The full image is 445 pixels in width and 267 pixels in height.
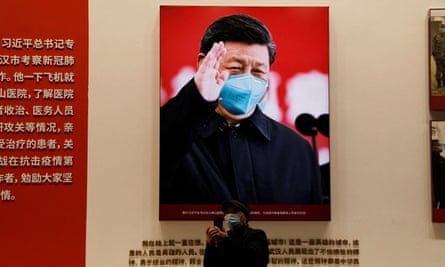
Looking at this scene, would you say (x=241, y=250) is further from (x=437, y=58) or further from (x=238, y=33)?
(x=437, y=58)

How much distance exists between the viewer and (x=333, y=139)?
4.00m

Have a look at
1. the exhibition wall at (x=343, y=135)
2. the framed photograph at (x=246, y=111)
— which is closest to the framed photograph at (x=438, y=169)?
the exhibition wall at (x=343, y=135)

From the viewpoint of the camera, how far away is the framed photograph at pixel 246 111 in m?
3.90

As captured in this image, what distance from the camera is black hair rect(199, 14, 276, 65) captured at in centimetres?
400

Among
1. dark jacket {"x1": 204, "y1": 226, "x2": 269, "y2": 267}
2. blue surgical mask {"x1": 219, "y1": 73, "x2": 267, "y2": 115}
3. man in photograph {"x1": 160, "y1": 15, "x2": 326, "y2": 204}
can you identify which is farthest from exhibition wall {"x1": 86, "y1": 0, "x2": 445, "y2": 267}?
dark jacket {"x1": 204, "y1": 226, "x2": 269, "y2": 267}

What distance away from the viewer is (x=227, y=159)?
3.94 meters

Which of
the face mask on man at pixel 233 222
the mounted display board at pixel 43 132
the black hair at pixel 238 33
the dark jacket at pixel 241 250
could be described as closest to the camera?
the dark jacket at pixel 241 250

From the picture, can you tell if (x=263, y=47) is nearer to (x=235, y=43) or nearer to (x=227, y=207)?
(x=235, y=43)

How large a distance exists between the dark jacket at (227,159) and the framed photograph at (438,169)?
798 mm

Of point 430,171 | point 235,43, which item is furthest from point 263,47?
point 430,171

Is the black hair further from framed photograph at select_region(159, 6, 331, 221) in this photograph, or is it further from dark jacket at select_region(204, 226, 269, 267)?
dark jacket at select_region(204, 226, 269, 267)

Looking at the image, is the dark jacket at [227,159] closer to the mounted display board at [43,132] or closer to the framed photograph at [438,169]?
the mounted display board at [43,132]

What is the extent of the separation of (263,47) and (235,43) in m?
0.20

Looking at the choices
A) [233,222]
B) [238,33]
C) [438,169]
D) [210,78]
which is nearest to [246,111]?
[210,78]
